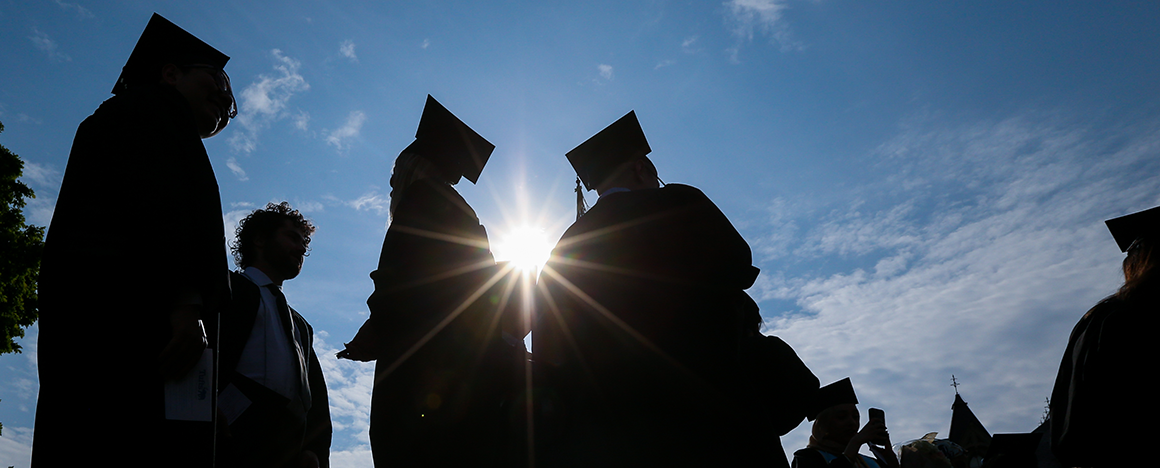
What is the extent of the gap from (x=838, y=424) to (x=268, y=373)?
5.02 meters

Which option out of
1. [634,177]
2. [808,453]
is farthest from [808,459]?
[634,177]

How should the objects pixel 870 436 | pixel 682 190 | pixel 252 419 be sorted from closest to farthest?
pixel 682 190 → pixel 252 419 → pixel 870 436

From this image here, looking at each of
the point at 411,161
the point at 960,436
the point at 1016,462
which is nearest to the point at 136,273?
the point at 411,161

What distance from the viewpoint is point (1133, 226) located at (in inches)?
147

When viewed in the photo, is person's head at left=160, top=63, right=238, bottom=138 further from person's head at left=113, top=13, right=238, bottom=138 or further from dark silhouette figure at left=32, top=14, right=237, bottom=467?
dark silhouette figure at left=32, top=14, right=237, bottom=467

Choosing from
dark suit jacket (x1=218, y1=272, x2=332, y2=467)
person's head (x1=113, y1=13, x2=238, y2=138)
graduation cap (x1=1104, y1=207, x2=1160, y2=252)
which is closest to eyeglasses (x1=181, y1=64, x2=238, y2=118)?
person's head (x1=113, y1=13, x2=238, y2=138)

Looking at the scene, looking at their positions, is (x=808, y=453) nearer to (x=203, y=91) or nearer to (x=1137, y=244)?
(x=1137, y=244)

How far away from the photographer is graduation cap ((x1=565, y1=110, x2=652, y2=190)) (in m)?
3.48

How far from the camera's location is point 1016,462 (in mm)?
15203

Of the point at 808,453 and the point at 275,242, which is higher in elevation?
the point at 275,242

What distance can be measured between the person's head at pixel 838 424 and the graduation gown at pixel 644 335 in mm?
4263

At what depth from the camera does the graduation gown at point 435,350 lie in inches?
107

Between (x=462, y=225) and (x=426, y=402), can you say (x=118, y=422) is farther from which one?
(x=462, y=225)

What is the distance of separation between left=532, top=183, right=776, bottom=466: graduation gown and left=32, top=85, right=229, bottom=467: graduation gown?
121 centimetres
